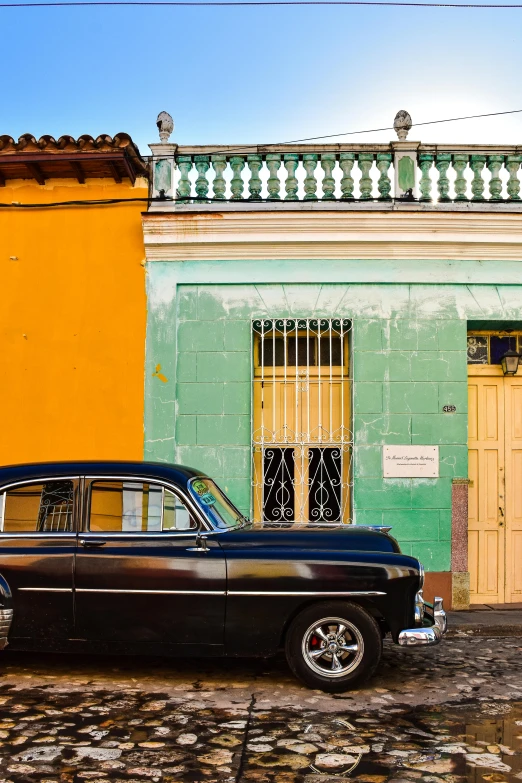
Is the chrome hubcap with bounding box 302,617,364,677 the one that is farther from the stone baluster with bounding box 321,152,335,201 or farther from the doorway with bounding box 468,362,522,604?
the stone baluster with bounding box 321,152,335,201

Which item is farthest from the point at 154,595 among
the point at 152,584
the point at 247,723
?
the point at 247,723

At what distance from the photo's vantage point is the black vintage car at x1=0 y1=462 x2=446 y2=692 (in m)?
5.52

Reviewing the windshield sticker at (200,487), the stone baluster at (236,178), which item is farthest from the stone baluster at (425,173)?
the windshield sticker at (200,487)

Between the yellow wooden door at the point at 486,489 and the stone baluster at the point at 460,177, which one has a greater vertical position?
the stone baluster at the point at 460,177

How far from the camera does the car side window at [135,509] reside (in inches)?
226

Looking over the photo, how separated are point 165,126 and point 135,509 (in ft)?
17.9

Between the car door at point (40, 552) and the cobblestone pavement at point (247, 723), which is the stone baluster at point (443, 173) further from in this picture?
the car door at point (40, 552)

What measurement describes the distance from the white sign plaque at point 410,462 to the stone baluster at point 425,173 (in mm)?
2896

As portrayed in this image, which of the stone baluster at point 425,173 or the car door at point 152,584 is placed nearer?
the car door at point 152,584

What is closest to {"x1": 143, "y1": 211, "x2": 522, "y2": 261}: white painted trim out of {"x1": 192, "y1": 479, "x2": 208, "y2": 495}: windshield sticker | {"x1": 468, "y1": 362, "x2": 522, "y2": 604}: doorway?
{"x1": 468, "y1": 362, "x2": 522, "y2": 604}: doorway

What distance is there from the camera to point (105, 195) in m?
Answer: 9.45

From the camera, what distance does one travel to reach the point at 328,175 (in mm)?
9289

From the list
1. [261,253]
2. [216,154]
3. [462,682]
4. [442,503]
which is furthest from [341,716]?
[216,154]

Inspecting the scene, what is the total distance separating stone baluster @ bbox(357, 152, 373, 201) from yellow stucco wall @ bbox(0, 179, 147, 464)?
100 inches
